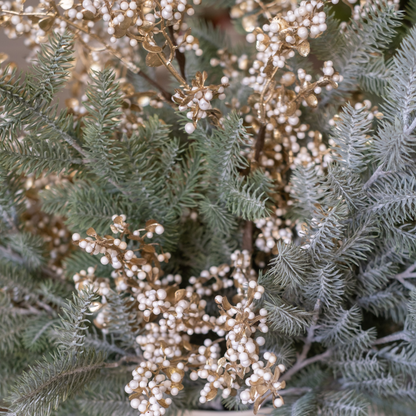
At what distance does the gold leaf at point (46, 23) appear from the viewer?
37 centimetres

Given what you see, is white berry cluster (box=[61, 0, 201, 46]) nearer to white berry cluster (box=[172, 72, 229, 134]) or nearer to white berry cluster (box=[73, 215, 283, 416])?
white berry cluster (box=[172, 72, 229, 134])

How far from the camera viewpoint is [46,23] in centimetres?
38

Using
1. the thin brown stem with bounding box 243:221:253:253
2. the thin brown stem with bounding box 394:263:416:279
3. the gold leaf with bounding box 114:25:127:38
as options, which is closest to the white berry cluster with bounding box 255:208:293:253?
the thin brown stem with bounding box 243:221:253:253

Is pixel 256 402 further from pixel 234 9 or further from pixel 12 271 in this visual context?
pixel 234 9

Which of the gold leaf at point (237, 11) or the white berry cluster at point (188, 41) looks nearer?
the white berry cluster at point (188, 41)

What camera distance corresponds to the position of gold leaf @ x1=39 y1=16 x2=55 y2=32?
1.22 ft

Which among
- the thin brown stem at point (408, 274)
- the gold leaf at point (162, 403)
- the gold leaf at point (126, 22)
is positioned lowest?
the gold leaf at point (162, 403)

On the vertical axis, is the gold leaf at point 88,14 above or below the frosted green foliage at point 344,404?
Answer: above

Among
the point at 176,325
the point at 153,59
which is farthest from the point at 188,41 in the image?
the point at 176,325

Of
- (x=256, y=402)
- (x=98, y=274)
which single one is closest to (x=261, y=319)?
(x=256, y=402)

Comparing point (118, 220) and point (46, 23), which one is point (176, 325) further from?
point (46, 23)

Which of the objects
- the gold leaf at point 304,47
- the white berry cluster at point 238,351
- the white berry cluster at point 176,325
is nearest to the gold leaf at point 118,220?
the white berry cluster at point 176,325

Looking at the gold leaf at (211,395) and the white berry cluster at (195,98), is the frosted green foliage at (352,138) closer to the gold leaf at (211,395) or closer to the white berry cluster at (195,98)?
the white berry cluster at (195,98)

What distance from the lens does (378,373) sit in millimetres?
406
